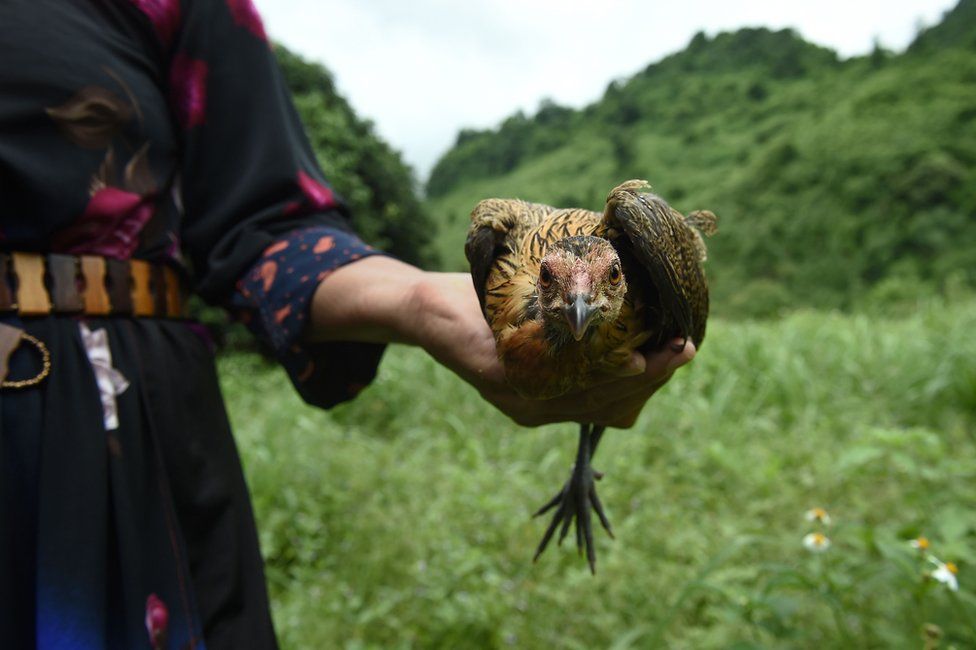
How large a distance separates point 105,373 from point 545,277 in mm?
866

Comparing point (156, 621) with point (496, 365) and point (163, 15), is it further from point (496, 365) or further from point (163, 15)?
point (163, 15)

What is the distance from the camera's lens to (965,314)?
6125 mm

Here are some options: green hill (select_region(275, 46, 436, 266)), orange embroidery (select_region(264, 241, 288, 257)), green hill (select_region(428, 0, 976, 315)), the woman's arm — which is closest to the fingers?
the woman's arm

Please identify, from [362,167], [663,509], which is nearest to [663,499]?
[663,509]

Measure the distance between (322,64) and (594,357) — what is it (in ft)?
42.5

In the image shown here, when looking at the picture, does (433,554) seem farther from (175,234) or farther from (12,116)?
(12,116)

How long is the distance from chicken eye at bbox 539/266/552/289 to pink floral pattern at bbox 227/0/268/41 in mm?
1004

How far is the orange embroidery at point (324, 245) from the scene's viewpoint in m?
1.54

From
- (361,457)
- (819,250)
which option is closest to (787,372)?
(361,457)

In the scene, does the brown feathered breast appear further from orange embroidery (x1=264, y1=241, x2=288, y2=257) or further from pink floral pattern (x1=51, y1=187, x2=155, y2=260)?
pink floral pattern (x1=51, y1=187, x2=155, y2=260)

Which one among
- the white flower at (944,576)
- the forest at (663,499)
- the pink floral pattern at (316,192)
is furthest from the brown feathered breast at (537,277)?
the forest at (663,499)

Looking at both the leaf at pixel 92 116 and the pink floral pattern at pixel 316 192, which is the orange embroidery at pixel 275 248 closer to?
the pink floral pattern at pixel 316 192

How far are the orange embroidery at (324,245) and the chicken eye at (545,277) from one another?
585 mm

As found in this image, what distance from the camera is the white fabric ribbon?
127 centimetres
